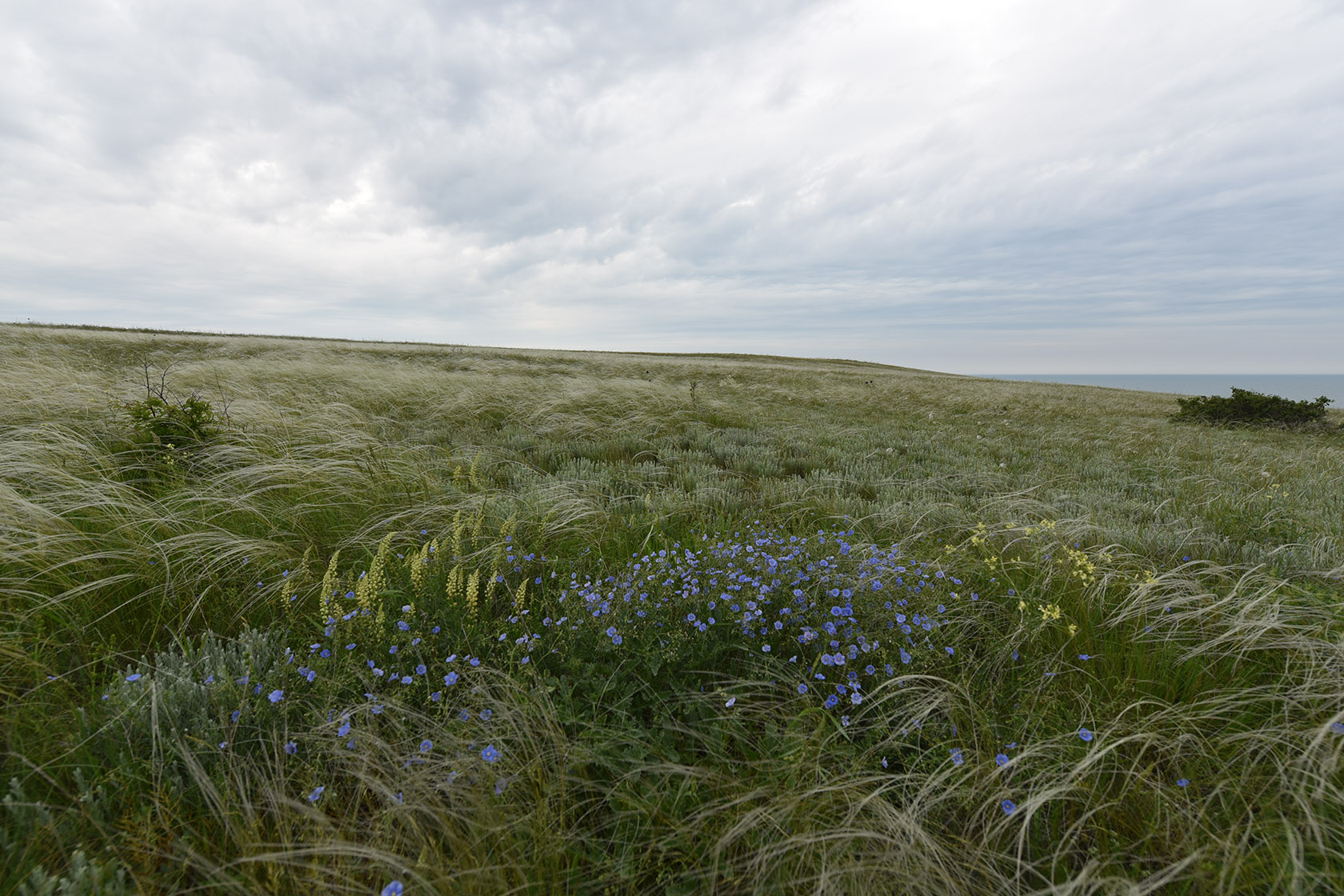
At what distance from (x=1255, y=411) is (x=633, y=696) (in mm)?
18645

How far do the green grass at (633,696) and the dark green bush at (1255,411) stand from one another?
12.5 m

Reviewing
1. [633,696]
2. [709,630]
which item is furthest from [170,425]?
[709,630]

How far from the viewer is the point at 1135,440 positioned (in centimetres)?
988

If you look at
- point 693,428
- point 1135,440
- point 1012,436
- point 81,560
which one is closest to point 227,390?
point 81,560

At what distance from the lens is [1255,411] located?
523 inches

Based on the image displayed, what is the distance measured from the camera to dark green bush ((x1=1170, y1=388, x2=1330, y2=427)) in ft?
42.4

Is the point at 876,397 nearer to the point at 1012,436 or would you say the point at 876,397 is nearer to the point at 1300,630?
the point at 1012,436

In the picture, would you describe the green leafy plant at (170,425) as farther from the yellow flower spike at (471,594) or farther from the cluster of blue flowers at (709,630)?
the yellow flower spike at (471,594)

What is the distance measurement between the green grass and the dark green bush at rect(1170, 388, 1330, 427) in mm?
12470

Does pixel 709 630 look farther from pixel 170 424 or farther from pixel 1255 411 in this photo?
pixel 1255 411

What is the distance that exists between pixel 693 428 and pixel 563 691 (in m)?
6.61

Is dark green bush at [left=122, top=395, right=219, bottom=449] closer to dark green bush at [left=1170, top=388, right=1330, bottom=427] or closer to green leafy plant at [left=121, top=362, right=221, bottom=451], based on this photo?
green leafy plant at [left=121, top=362, right=221, bottom=451]

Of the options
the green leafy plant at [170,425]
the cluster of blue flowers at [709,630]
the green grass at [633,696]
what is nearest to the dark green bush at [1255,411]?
the green grass at [633,696]

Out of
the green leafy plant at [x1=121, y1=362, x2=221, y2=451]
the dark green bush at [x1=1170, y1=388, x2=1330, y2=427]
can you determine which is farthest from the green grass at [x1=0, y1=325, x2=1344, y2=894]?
the dark green bush at [x1=1170, y1=388, x2=1330, y2=427]
